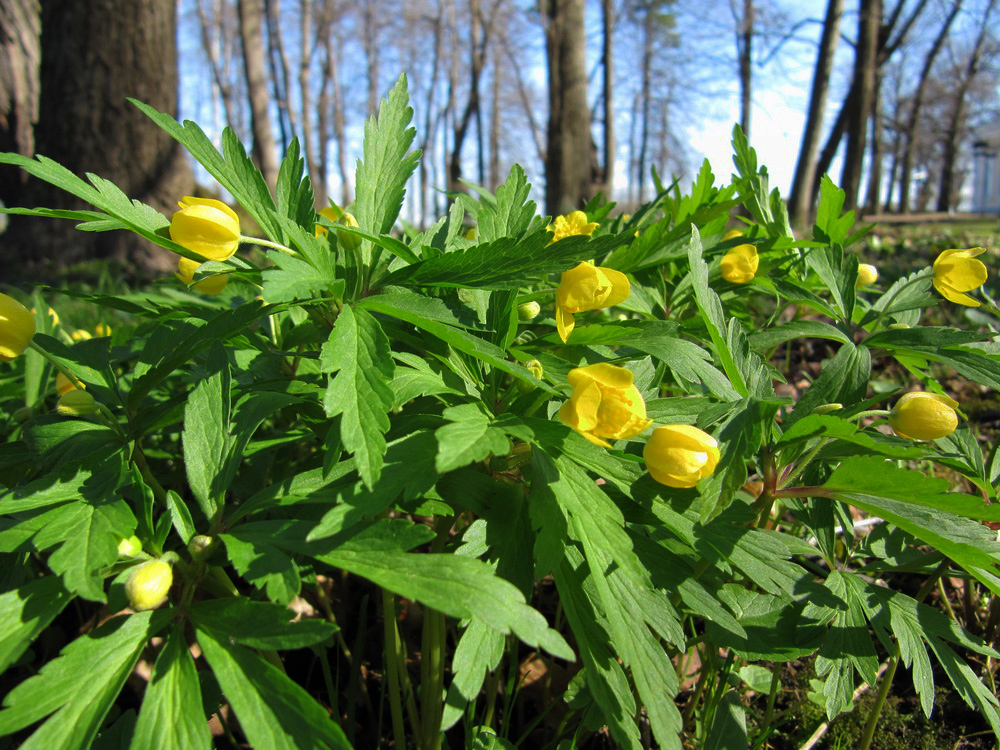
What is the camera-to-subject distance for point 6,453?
3.21ft

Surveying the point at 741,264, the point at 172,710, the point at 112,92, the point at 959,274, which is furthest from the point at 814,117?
the point at 172,710

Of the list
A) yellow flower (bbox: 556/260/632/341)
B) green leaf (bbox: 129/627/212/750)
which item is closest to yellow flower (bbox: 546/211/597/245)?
yellow flower (bbox: 556/260/632/341)

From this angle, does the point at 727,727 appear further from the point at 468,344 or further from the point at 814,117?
the point at 814,117

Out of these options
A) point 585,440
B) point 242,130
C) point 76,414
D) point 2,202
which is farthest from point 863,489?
point 242,130

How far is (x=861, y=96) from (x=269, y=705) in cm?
1147

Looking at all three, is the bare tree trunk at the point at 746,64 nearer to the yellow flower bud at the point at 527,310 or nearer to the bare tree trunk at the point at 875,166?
the bare tree trunk at the point at 875,166

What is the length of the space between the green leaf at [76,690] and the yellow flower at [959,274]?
4.82 ft

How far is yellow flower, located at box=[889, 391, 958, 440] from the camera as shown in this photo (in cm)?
94

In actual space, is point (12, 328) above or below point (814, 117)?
below

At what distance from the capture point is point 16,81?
20.5 feet

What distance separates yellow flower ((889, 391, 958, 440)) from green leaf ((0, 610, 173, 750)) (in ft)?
3.65

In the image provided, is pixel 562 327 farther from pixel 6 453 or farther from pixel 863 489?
pixel 6 453

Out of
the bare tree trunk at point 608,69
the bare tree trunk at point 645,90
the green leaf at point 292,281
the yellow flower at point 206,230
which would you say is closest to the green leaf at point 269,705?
the green leaf at point 292,281

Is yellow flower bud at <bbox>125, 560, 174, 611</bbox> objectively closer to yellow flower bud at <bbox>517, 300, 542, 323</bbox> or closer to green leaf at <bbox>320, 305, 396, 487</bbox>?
green leaf at <bbox>320, 305, 396, 487</bbox>
